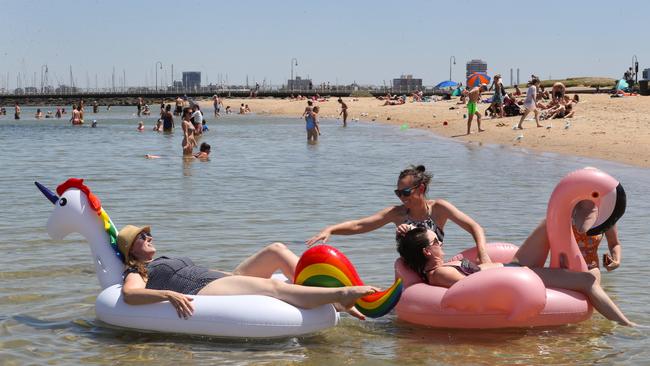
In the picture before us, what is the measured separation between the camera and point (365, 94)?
86.9 meters

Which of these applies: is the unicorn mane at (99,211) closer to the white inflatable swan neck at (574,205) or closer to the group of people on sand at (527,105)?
the white inflatable swan neck at (574,205)

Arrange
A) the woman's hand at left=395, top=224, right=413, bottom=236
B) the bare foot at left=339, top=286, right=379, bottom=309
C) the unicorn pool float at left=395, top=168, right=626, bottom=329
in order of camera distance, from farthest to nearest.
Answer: the woman's hand at left=395, top=224, right=413, bottom=236, the unicorn pool float at left=395, top=168, right=626, bottom=329, the bare foot at left=339, top=286, right=379, bottom=309

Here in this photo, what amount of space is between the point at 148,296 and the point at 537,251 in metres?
2.51

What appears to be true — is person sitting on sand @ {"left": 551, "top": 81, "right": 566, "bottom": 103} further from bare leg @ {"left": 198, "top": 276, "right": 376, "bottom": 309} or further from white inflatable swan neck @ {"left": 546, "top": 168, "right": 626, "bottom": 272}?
bare leg @ {"left": 198, "top": 276, "right": 376, "bottom": 309}

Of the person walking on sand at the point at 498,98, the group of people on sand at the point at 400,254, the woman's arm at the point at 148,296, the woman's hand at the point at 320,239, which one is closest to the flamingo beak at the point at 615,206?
the group of people on sand at the point at 400,254

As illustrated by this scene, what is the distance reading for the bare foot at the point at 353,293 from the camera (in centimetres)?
495

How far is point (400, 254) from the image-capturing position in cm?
552

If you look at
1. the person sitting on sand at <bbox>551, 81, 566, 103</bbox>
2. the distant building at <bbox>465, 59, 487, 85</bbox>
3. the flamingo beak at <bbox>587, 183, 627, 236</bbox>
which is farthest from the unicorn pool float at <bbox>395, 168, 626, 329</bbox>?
the distant building at <bbox>465, 59, 487, 85</bbox>

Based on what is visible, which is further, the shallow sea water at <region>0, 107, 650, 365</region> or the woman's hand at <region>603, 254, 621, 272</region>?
the woman's hand at <region>603, 254, 621, 272</region>

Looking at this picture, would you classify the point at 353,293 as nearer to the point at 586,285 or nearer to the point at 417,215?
the point at 417,215

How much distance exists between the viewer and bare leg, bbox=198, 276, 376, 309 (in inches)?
196

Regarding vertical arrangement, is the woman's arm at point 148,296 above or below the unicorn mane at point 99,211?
below

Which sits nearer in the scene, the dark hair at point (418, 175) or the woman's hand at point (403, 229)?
the woman's hand at point (403, 229)

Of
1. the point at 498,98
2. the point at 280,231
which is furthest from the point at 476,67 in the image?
the point at 280,231
